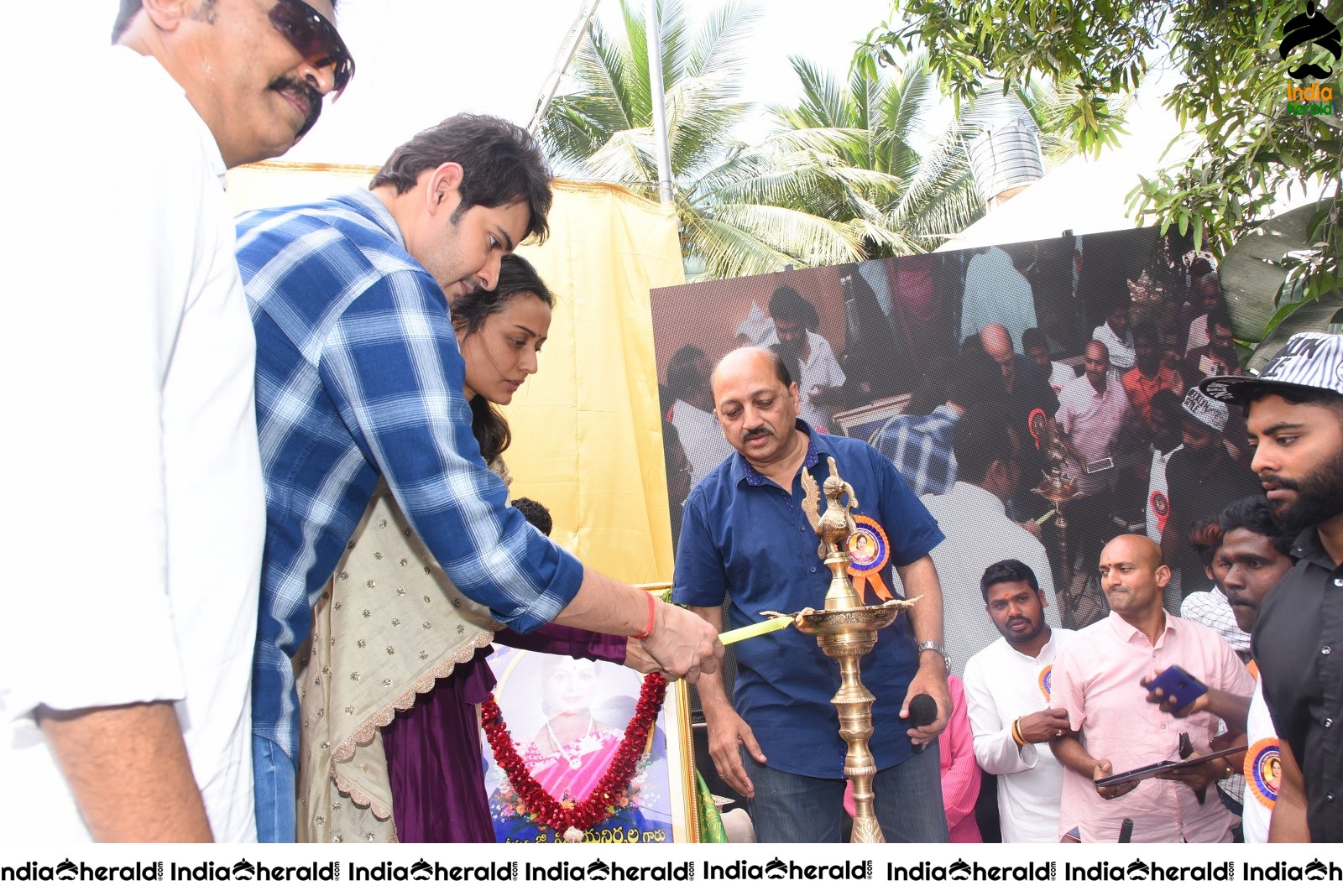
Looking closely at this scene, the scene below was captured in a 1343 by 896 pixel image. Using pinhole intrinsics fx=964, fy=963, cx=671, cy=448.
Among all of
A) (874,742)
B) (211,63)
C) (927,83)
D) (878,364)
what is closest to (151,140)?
(211,63)

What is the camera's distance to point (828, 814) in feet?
10.6

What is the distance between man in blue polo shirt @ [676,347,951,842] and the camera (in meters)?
3.17

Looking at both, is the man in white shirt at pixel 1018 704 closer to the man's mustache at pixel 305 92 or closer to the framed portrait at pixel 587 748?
the framed portrait at pixel 587 748

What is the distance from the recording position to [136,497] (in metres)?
0.84

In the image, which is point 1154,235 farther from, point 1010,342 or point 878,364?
point 878,364

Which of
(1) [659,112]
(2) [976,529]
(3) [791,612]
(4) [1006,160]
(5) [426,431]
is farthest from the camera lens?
(4) [1006,160]

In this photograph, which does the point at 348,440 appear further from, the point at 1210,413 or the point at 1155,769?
the point at 1210,413

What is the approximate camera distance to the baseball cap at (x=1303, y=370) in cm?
298

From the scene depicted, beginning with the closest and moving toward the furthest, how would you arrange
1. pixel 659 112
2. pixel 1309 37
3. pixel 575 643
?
pixel 575 643 → pixel 1309 37 → pixel 659 112

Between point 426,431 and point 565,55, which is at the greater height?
point 565,55

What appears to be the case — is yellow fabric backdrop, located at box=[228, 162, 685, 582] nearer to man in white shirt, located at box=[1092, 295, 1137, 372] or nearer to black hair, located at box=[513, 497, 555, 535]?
black hair, located at box=[513, 497, 555, 535]

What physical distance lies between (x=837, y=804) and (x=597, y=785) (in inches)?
38.5

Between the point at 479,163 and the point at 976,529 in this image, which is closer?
the point at 479,163

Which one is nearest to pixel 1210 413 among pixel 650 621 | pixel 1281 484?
pixel 1281 484
